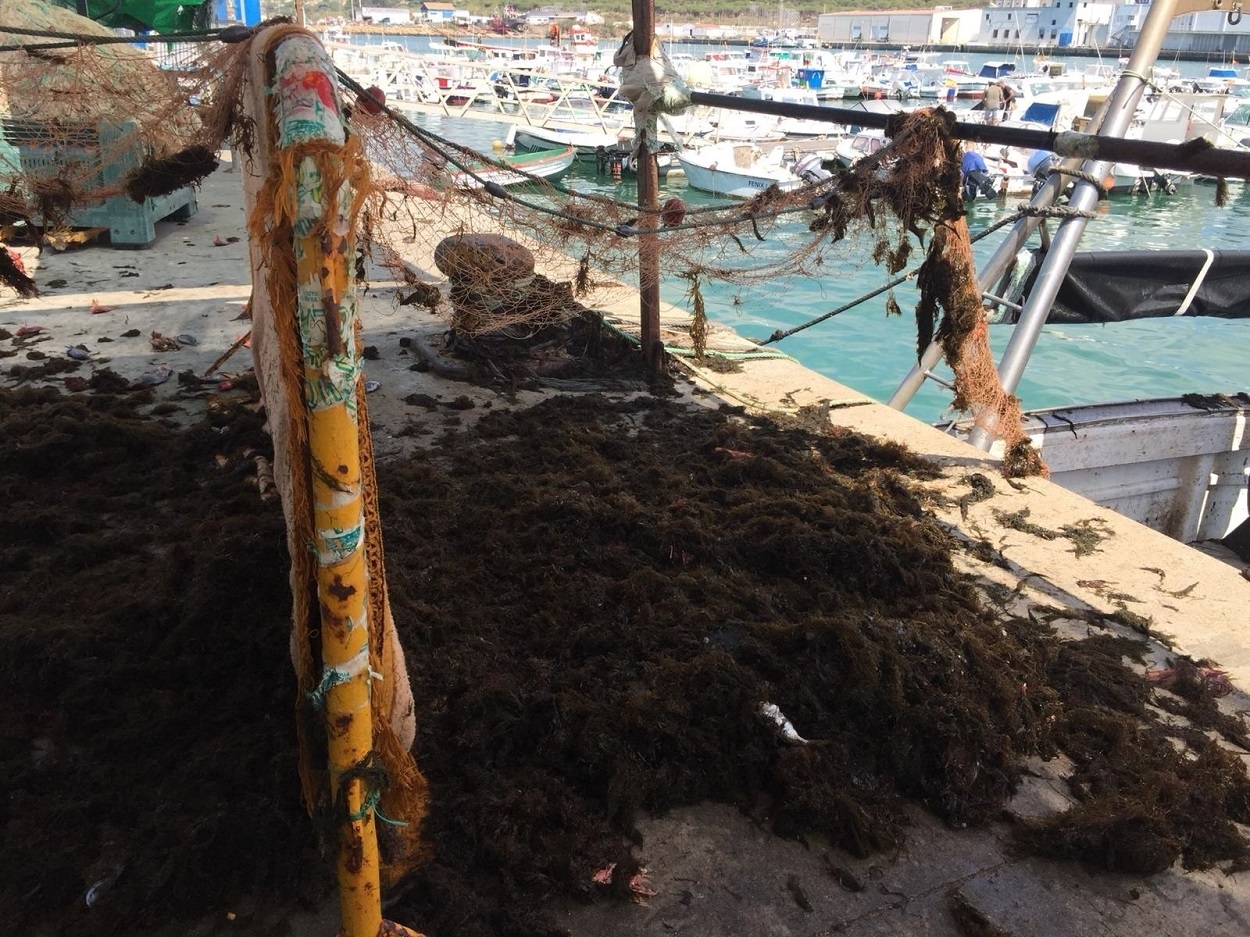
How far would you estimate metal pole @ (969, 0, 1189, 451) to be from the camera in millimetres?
5043

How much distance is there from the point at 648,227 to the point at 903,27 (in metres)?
85.6

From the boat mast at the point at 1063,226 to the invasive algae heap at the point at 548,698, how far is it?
1.95 meters

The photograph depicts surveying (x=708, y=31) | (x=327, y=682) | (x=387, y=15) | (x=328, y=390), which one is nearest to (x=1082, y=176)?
(x=328, y=390)

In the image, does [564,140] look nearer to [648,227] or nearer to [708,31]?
[648,227]

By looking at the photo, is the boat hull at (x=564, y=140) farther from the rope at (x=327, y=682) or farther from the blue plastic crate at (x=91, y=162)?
the rope at (x=327, y=682)

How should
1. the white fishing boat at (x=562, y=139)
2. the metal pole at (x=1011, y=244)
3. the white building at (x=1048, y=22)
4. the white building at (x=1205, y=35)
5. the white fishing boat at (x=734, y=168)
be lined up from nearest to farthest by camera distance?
the metal pole at (x=1011, y=244), the white fishing boat at (x=734, y=168), the white fishing boat at (x=562, y=139), the white building at (x=1205, y=35), the white building at (x=1048, y=22)

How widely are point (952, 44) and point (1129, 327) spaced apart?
6309 centimetres

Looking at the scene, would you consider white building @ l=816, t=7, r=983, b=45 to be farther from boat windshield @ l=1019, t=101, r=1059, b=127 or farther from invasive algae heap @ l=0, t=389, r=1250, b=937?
invasive algae heap @ l=0, t=389, r=1250, b=937

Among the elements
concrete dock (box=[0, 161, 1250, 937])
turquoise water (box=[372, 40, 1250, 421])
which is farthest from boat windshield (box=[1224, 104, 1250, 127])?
concrete dock (box=[0, 161, 1250, 937])

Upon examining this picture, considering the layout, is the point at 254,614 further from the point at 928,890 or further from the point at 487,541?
the point at 928,890

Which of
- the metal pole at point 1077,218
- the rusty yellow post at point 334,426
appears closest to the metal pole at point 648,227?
the metal pole at point 1077,218

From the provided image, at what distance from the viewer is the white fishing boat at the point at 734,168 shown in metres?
23.6

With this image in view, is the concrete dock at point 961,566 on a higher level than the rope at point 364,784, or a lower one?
lower

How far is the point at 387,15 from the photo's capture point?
90.4 m
